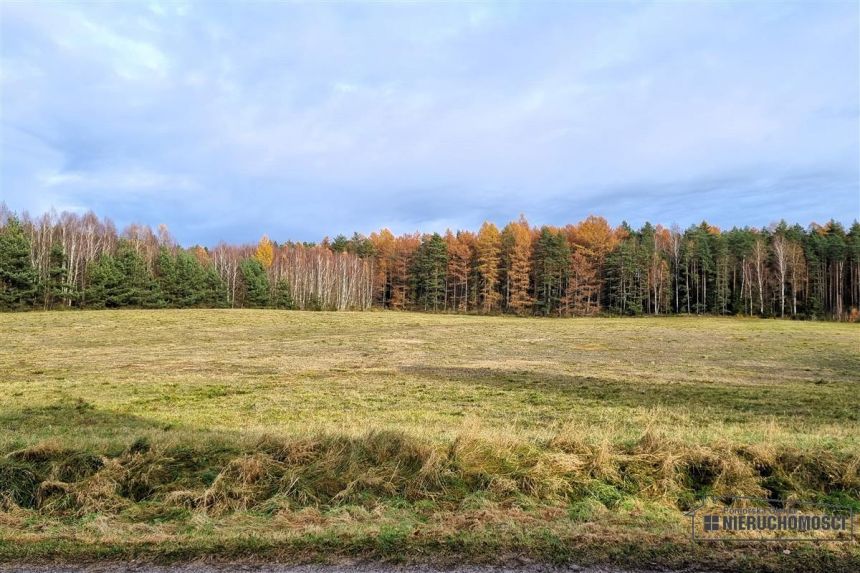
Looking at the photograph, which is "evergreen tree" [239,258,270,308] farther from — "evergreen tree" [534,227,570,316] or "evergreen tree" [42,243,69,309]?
"evergreen tree" [534,227,570,316]

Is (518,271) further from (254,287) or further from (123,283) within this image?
(123,283)

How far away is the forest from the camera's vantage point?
255 feet

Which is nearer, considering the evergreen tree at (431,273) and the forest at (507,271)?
the forest at (507,271)

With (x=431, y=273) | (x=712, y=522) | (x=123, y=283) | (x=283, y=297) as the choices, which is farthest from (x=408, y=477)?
(x=431, y=273)

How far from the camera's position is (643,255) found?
91625mm

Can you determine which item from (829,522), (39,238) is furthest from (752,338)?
(39,238)

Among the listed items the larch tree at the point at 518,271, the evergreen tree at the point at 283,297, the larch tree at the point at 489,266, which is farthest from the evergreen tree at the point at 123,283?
the larch tree at the point at 518,271

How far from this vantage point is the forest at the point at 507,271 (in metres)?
77.9

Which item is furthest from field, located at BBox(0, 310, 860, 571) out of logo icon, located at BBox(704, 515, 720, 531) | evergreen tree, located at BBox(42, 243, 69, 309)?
evergreen tree, located at BBox(42, 243, 69, 309)

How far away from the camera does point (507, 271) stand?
97188 mm

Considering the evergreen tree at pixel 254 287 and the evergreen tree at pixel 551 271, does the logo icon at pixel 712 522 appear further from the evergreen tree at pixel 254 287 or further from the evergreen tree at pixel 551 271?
the evergreen tree at pixel 551 271

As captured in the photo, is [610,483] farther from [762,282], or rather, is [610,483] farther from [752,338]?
[762,282]

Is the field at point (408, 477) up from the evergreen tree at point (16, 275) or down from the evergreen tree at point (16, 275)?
down

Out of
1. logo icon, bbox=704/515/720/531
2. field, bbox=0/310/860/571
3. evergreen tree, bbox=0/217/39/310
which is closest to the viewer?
field, bbox=0/310/860/571
